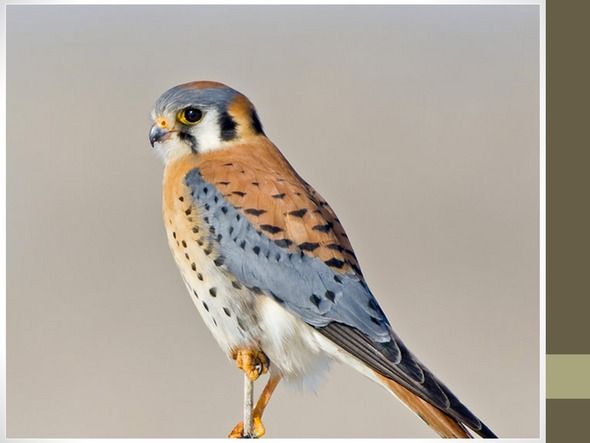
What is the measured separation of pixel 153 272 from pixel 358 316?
3.10 feet

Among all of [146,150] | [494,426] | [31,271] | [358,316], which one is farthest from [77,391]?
[494,426]

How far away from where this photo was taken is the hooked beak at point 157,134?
12.8ft

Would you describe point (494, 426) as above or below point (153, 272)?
below

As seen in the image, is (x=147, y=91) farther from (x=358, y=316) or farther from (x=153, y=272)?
(x=358, y=316)

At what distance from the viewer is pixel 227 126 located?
396 cm

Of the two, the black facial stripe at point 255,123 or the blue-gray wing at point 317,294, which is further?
the black facial stripe at point 255,123

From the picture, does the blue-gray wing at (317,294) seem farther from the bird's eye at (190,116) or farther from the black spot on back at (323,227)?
the bird's eye at (190,116)

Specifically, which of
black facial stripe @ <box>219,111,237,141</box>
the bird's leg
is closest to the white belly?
the bird's leg

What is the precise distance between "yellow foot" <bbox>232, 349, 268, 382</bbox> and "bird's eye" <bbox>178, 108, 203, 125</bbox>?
2.67 feet

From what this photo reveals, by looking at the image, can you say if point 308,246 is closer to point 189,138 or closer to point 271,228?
point 271,228

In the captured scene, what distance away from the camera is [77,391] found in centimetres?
437

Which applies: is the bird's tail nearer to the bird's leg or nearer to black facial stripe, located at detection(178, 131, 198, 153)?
the bird's leg
